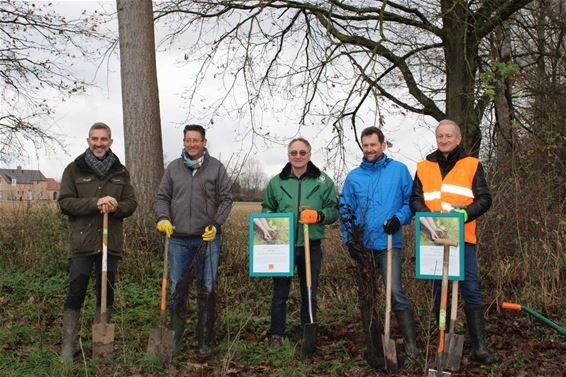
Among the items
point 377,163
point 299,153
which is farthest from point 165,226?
point 377,163

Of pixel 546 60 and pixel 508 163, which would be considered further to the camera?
pixel 546 60

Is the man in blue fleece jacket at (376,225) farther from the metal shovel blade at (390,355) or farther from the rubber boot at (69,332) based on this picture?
the rubber boot at (69,332)

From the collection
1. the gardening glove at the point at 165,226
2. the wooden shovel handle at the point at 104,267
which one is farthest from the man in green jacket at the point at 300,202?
the wooden shovel handle at the point at 104,267

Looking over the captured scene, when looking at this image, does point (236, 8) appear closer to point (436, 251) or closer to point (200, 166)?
point (200, 166)

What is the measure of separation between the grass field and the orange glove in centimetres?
58

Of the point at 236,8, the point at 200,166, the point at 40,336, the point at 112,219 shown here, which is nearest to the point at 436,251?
the point at 200,166

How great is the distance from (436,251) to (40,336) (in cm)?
397

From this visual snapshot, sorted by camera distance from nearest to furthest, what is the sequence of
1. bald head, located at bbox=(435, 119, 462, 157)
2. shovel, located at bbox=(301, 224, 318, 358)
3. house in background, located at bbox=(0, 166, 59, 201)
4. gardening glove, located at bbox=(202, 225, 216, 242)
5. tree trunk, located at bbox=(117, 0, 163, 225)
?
1. bald head, located at bbox=(435, 119, 462, 157)
2. gardening glove, located at bbox=(202, 225, 216, 242)
3. shovel, located at bbox=(301, 224, 318, 358)
4. tree trunk, located at bbox=(117, 0, 163, 225)
5. house in background, located at bbox=(0, 166, 59, 201)

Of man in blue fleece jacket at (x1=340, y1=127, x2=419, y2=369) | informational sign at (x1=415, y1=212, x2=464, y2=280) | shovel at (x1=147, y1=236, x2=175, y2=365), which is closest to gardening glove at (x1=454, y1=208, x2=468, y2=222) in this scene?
informational sign at (x1=415, y1=212, x2=464, y2=280)

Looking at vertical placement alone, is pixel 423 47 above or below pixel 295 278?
Answer: above

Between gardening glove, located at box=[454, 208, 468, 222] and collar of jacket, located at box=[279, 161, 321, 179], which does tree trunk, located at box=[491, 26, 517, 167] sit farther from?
collar of jacket, located at box=[279, 161, 321, 179]

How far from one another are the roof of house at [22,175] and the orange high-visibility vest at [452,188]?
6778mm

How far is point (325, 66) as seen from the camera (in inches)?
374

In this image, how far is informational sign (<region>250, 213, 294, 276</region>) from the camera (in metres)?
4.96
